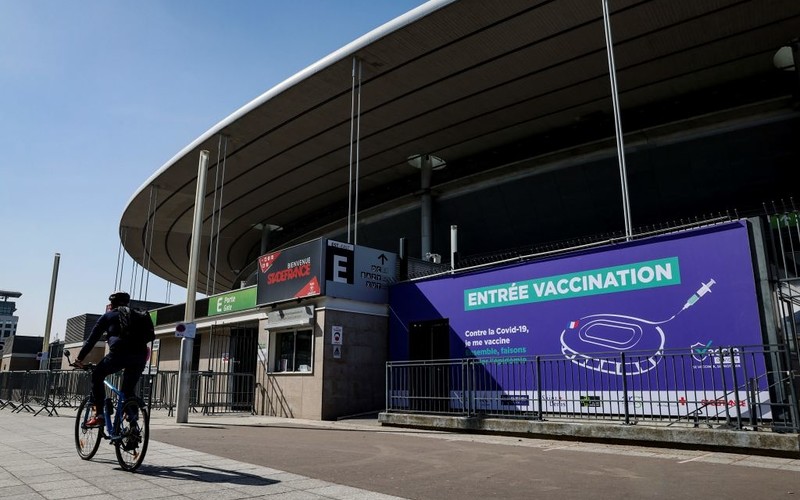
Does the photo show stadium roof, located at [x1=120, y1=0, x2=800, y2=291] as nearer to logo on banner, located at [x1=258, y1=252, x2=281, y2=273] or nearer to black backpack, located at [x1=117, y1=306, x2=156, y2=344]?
logo on banner, located at [x1=258, y1=252, x2=281, y2=273]

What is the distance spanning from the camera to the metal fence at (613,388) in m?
8.98

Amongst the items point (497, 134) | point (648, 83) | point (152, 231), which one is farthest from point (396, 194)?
point (152, 231)

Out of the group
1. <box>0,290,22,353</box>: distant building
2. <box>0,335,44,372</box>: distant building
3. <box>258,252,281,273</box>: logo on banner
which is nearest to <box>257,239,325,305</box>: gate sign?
<box>258,252,281,273</box>: logo on banner

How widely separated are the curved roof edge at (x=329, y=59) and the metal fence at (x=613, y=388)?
11.3m

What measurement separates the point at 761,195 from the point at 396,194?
17.6 meters

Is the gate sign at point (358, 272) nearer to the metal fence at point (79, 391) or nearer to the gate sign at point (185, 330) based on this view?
the gate sign at point (185, 330)

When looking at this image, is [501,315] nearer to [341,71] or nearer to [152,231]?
[341,71]

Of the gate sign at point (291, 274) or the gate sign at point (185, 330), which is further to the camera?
the gate sign at point (291, 274)

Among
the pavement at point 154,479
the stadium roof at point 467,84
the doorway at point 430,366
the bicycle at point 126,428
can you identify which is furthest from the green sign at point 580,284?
the bicycle at point 126,428

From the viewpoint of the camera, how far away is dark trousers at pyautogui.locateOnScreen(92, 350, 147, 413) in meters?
6.14

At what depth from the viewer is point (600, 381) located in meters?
11.4

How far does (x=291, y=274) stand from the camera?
56.1 feet

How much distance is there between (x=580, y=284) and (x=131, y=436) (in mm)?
9631

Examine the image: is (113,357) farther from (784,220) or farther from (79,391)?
(79,391)
